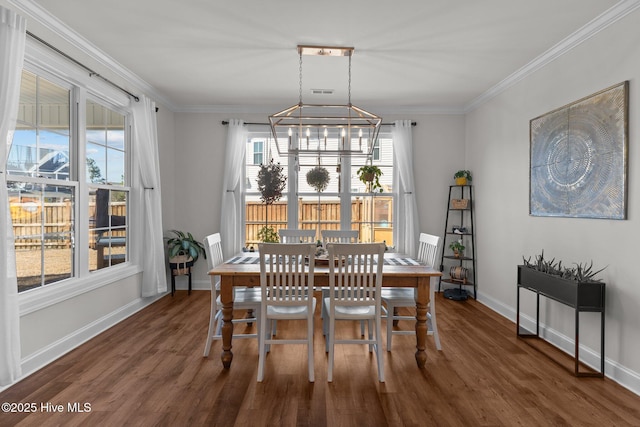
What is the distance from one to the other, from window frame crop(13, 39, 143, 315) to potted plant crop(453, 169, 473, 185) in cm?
436

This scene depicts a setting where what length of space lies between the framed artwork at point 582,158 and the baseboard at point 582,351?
1096mm

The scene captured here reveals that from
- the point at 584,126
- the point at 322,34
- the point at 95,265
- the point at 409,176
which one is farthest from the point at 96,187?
the point at 584,126

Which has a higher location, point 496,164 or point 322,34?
point 322,34

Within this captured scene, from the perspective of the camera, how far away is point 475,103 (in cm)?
514

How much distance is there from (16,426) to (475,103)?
5.66 m

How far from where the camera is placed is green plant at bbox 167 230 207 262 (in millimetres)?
5000

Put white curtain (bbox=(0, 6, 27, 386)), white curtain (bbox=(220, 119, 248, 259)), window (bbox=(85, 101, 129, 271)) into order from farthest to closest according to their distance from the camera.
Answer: white curtain (bbox=(220, 119, 248, 259)) → window (bbox=(85, 101, 129, 271)) → white curtain (bbox=(0, 6, 27, 386))

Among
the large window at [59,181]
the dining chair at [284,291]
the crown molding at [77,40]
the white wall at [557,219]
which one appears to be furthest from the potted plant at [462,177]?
the large window at [59,181]

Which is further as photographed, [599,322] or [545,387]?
[599,322]

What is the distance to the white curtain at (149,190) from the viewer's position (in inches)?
170

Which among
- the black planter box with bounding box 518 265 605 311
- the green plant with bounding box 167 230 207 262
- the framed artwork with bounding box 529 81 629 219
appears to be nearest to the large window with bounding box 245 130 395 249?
the green plant with bounding box 167 230 207 262

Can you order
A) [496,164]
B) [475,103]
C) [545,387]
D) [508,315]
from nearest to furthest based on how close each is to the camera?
[545,387] < [508,315] < [496,164] < [475,103]

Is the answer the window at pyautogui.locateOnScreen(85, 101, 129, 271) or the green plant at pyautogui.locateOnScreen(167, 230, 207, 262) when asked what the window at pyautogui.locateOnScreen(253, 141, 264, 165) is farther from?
the window at pyautogui.locateOnScreen(85, 101, 129, 271)

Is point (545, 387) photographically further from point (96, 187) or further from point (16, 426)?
point (96, 187)
